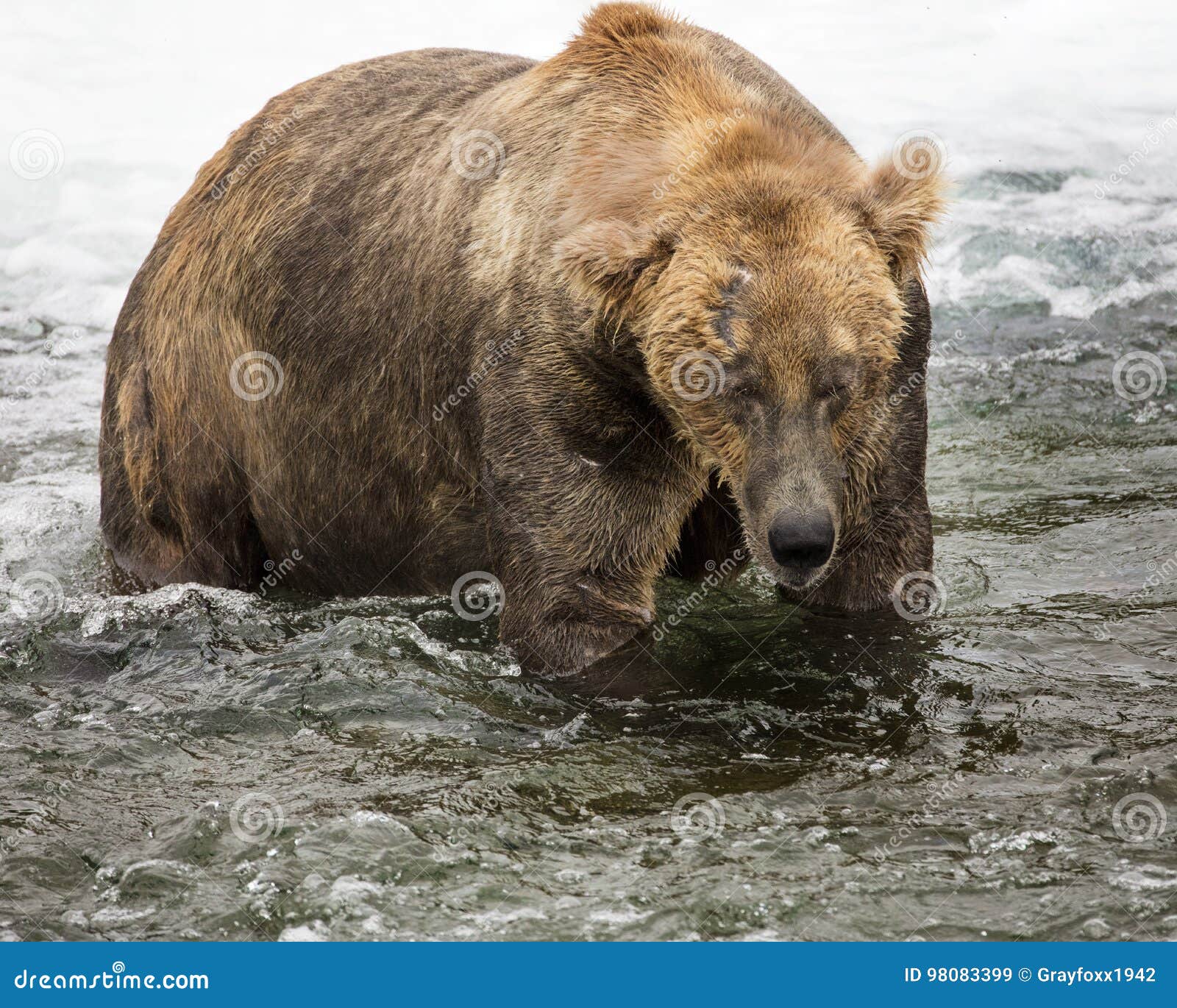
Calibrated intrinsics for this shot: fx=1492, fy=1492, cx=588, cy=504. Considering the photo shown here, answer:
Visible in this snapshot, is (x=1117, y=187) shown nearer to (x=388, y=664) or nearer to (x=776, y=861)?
(x=388, y=664)

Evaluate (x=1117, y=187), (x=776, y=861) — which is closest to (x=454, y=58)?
(x=776, y=861)

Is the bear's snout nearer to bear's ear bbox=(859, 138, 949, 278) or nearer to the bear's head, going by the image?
the bear's head

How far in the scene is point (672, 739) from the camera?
495 centimetres

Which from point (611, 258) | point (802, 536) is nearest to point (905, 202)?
point (611, 258)

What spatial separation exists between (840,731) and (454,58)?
11.4 feet

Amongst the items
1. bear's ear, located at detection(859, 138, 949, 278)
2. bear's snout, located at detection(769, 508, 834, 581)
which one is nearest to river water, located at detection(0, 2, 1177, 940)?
bear's snout, located at detection(769, 508, 834, 581)

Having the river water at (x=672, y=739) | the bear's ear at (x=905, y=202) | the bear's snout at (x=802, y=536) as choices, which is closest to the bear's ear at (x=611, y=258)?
the bear's ear at (x=905, y=202)

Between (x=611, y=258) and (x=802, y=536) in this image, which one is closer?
(x=802, y=536)

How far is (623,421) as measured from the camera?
5016 mm

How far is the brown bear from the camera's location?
4457 mm

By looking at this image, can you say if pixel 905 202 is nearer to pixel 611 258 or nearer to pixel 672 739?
pixel 611 258

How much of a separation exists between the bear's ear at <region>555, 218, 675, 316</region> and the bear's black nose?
2.86 ft

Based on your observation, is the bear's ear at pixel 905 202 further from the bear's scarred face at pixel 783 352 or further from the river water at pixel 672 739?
the river water at pixel 672 739

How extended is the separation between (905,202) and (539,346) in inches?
50.4
